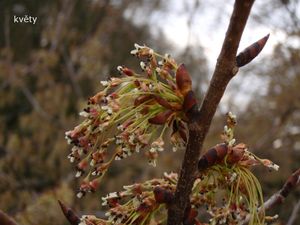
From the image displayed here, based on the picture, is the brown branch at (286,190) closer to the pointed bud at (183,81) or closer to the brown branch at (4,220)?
the pointed bud at (183,81)

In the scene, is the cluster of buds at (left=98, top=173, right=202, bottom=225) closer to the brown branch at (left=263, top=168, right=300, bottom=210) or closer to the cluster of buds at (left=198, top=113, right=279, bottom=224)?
the cluster of buds at (left=198, top=113, right=279, bottom=224)

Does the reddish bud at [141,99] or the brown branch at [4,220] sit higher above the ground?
the reddish bud at [141,99]

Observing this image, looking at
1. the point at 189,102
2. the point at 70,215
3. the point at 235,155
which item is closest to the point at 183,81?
the point at 189,102

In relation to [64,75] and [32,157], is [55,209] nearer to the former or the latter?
[32,157]

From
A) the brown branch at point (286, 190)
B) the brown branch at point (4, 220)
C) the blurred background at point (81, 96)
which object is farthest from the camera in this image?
the blurred background at point (81, 96)

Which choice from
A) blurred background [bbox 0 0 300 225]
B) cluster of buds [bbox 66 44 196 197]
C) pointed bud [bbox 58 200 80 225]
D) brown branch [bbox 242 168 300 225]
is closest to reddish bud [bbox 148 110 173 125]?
cluster of buds [bbox 66 44 196 197]

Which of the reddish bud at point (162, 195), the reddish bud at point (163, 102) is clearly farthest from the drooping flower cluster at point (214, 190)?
the reddish bud at point (163, 102)
